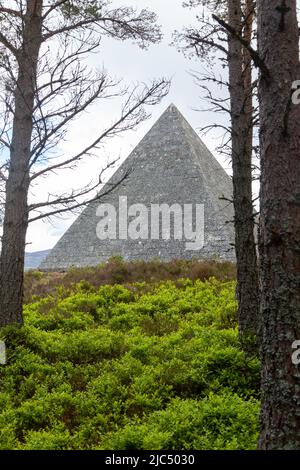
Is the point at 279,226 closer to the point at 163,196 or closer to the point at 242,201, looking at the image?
the point at 242,201

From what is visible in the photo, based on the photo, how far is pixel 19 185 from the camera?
8.79 metres

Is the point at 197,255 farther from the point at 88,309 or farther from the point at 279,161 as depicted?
the point at 279,161

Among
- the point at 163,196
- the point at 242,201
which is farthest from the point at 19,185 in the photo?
the point at 163,196

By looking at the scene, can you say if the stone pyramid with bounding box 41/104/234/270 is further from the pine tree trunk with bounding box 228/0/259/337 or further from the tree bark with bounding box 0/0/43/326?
the pine tree trunk with bounding box 228/0/259/337

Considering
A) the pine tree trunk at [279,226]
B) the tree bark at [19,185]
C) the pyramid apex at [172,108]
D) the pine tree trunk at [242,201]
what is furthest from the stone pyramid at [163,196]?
the pine tree trunk at [279,226]

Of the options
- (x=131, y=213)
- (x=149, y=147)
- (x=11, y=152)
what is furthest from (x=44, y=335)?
(x=149, y=147)

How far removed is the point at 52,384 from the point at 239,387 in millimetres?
2559

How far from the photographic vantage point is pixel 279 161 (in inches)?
161

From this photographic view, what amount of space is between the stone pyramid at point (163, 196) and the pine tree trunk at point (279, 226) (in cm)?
1811

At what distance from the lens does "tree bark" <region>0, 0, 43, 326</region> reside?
854 cm

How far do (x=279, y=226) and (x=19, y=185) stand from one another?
5.89m

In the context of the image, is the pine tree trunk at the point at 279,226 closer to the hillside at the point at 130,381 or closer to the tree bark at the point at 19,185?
the hillside at the point at 130,381

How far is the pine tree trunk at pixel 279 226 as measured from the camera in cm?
385

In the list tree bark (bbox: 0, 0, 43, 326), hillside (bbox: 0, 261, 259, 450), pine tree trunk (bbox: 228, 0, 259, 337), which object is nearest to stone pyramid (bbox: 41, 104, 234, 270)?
hillside (bbox: 0, 261, 259, 450)
